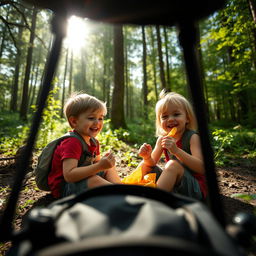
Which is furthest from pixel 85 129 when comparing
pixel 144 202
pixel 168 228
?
pixel 168 228

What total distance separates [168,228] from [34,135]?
27.2 inches

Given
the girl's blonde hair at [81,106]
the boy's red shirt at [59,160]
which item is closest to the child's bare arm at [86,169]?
the boy's red shirt at [59,160]

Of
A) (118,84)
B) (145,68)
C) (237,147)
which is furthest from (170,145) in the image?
(145,68)

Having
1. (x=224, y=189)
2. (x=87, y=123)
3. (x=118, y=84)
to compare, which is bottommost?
(x=224, y=189)

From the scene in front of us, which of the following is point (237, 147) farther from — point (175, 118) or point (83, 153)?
point (83, 153)

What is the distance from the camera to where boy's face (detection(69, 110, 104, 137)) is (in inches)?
79.2

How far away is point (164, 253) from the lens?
48 cm

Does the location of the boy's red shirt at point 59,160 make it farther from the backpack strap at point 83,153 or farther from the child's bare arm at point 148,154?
the child's bare arm at point 148,154

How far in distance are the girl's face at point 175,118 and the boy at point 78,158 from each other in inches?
30.0

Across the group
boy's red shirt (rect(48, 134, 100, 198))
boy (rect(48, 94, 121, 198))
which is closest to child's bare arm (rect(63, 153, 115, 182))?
boy (rect(48, 94, 121, 198))

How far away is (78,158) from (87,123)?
16.9 inches

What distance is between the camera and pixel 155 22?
1069mm

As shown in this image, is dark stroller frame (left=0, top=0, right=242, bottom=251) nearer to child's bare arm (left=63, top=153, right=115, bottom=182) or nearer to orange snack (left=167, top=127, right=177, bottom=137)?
child's bare arm (left=63, top=153, right=115, bottom=182)

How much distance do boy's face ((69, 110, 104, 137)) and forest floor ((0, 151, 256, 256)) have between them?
0.81m
